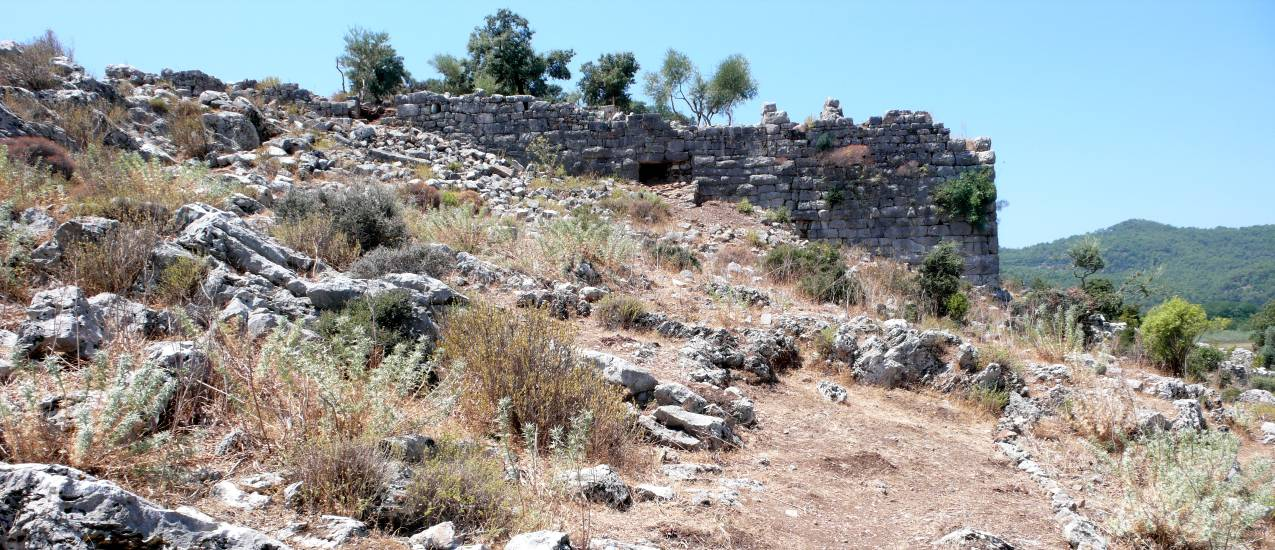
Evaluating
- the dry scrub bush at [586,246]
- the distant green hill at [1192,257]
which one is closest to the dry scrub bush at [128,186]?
the dry scrub bush at [586,246]

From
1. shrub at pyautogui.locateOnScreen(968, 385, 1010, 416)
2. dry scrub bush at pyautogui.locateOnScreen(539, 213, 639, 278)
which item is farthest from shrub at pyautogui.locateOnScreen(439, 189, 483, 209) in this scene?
shrub at pyautogui.locateOnScreen(968, 385, 1010, 416)

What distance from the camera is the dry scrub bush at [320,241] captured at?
778 centimetres

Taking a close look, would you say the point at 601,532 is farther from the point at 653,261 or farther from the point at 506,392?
the point at 653,261

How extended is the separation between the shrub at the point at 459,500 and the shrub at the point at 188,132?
1066 centimetres

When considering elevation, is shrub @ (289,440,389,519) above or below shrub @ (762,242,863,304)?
below

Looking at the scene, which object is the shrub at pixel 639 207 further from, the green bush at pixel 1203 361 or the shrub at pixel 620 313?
the green bush at pixel 1203 361

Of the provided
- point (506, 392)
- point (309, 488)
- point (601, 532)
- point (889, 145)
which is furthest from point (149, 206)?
point (889, 145)

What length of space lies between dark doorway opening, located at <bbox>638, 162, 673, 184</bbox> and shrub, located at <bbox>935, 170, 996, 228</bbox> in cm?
548

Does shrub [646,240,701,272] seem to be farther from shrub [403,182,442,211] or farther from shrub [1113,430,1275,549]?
shrub [1113,430,1275,549]

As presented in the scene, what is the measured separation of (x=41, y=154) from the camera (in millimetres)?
8508

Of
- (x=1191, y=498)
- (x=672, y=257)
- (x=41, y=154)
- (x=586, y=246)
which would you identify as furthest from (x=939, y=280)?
(x=41, y=154)

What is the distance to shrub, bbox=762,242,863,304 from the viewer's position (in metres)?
10.7

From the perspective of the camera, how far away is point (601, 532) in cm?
384

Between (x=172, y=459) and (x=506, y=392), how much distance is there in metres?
1.93
